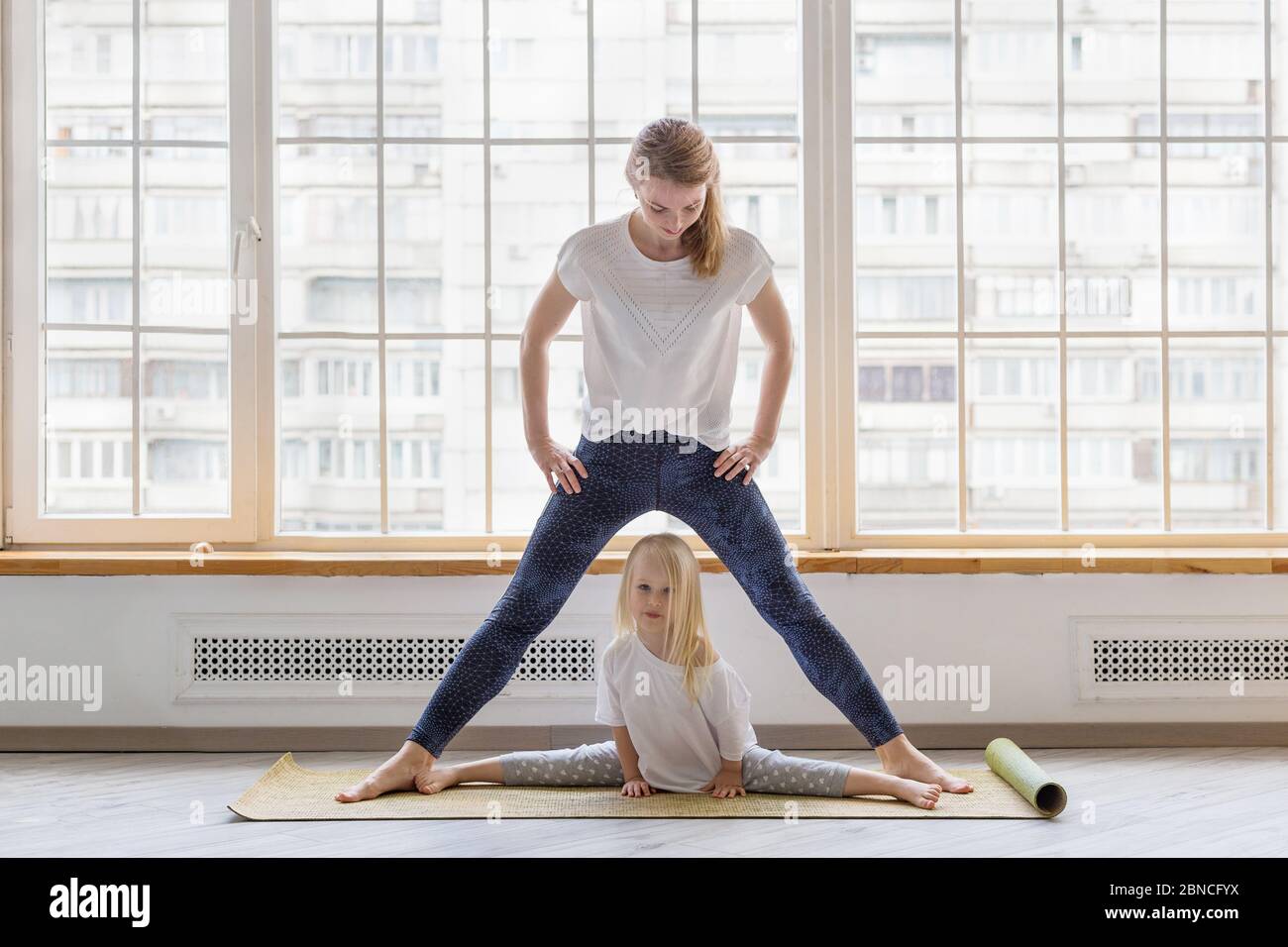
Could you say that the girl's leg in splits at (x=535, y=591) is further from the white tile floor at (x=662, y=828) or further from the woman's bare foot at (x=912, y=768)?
the woman's bare foot at (x=912, y=768)

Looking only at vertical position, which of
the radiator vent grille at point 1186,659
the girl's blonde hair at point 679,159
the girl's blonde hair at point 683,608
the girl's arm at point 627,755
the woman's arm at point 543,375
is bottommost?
the girl's arm at point 627,755

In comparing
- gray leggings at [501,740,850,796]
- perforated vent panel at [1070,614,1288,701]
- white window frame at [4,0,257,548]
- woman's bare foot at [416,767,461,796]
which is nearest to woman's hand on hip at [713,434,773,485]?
gray leggings at [501,740,850,796]

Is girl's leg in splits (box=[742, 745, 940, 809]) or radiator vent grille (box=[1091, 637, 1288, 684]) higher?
radiator vent grille (box=[1091, 637, 1288, 684])

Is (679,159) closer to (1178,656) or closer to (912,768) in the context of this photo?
(912,768)

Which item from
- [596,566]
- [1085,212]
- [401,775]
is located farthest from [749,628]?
[1085,212]

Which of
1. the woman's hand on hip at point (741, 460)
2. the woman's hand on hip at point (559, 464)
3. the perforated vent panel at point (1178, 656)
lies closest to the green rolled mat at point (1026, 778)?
the perforated vent panel at point (1178, 656)

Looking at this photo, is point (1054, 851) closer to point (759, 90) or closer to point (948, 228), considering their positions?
point (948, 228)

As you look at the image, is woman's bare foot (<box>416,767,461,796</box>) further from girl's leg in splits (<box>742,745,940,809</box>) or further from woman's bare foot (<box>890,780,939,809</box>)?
woman's bare foot (<box>890,780,939,809</box>)

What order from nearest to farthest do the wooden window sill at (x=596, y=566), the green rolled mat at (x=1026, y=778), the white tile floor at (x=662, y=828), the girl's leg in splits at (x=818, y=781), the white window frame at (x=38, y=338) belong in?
1. the white tile floor at (x=662, y=828)
2. the green rolled mat at (x=1026, y=778)
3. the girl's leg in splits at (x=818, y=781)
4. the wooden window sill at (x=596, y=566)
5. the white window frame at (x=38, y=338)

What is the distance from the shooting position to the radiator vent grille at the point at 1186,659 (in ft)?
8.44

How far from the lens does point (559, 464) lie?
217 cm

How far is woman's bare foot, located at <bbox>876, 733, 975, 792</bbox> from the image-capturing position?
2.12 m
